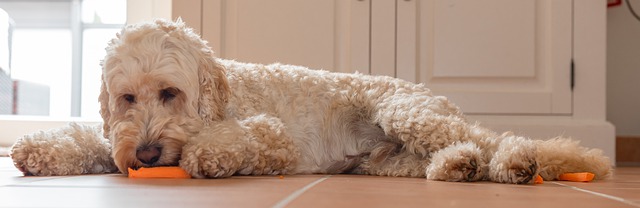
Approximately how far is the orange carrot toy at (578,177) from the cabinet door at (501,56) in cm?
185

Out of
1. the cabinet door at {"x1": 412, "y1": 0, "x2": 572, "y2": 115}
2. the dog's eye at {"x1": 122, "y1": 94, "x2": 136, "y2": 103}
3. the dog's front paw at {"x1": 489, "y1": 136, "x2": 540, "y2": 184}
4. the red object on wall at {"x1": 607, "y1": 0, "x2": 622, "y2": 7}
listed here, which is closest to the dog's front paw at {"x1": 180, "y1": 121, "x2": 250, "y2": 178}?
the dog's eye at {"x1": 122, "y1": 94, "x2": 136, "y2": 103}

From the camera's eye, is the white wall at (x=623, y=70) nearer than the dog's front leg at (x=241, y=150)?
No

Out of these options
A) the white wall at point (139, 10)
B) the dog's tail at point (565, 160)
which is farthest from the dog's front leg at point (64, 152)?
the white wall at point (139, 10)

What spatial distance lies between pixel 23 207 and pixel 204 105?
3.61ft

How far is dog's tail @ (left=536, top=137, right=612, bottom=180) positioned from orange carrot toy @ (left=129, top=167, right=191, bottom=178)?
1.20m

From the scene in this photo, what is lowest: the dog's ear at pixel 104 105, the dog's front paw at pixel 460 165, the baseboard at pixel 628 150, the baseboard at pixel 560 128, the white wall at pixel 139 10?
the baseboard at pixel 628 150

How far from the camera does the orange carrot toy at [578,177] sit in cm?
243

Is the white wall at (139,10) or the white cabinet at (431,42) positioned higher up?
the white wall at (139,10)

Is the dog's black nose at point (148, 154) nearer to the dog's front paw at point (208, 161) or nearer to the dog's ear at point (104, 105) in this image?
the dog's front paw at point (208, 161)

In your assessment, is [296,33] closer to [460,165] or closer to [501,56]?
[501,56]

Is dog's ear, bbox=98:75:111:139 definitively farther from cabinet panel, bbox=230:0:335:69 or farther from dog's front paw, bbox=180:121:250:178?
cabinet panel, bbox=230:0:335:69

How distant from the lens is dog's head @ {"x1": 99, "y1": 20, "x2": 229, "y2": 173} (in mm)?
2273

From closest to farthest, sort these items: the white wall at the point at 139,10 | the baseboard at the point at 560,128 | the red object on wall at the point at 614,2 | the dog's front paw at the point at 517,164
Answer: the dog's front paw at the point at 517,164, the baseboard at the point at 560,128, the red object on wall at the point at 614,2, the white wall at the point at 139,10

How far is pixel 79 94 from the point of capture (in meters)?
8.01
